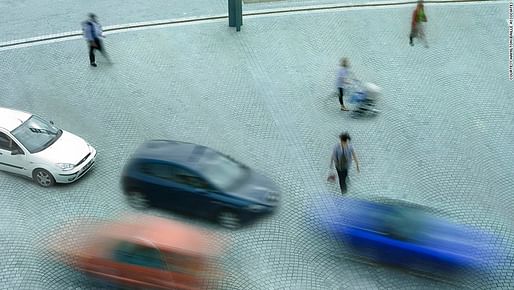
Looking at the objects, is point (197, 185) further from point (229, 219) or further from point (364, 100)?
point (364, 100)

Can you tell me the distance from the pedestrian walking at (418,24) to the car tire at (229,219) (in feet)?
33.4

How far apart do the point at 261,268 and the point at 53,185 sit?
17.5ft

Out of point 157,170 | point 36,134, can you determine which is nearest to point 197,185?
point 157,170

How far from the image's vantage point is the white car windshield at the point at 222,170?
12.7 metres

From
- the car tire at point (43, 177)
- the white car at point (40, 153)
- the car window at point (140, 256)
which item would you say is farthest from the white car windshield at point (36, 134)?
the car window at point (140, 256)

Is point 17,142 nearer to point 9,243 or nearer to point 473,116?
point 9,243

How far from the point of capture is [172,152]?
516 inches

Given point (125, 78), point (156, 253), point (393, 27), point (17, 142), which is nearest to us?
point (156, 253)

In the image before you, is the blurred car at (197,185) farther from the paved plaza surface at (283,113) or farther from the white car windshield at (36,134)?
the white car windshield at (36,134)

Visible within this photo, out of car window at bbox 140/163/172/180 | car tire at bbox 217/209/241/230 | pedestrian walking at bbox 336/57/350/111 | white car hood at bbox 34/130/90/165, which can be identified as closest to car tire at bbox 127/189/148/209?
car window at bbox 140/163/172/180

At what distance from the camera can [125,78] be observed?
1862 centimetres

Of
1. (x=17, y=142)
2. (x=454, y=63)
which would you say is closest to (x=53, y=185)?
(x=17, y=142)

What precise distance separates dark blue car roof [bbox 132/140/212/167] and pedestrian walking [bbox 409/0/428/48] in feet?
30.9

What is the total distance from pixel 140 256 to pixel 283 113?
293 inches
